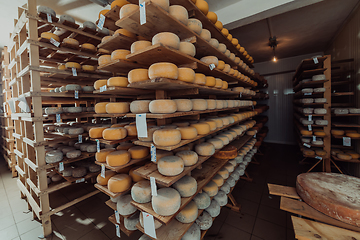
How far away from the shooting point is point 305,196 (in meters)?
1.42

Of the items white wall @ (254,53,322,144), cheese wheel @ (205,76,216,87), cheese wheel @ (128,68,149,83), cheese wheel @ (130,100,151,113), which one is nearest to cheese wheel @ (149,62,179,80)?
cheese wheel @ (128,68,149,83)

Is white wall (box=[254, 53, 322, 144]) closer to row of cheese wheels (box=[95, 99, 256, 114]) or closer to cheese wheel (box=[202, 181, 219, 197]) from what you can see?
row of cheese wheels (box=[95, 99, 256, 114])

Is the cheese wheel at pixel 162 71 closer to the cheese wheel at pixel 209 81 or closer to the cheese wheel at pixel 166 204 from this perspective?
the cheese wheel at pixel 209 81

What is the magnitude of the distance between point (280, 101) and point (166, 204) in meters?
6.76

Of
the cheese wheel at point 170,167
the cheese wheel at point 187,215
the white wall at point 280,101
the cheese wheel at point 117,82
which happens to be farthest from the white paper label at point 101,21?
the white wall at point 280,101

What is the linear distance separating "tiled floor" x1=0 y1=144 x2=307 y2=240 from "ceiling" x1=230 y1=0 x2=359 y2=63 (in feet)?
11.6

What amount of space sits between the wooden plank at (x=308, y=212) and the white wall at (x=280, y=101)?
588cm

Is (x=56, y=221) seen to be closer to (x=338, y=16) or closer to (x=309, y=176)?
(x=309, y=176)

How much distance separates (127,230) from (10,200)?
289cm

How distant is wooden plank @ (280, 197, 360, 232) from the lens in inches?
46.4

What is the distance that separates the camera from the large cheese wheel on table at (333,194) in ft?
3.72

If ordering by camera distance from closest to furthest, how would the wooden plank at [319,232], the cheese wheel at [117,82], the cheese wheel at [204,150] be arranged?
the wooden plank at [319,232] < the cheese wheel at [117,82] < the cheese wheel at [204,150]

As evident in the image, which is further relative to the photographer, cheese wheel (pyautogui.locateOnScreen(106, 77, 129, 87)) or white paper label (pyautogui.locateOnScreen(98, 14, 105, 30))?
white paper label (pyautogui.locateOnScreen(98, 14, 105, 30))

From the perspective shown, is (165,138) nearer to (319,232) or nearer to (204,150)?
(204,150)
